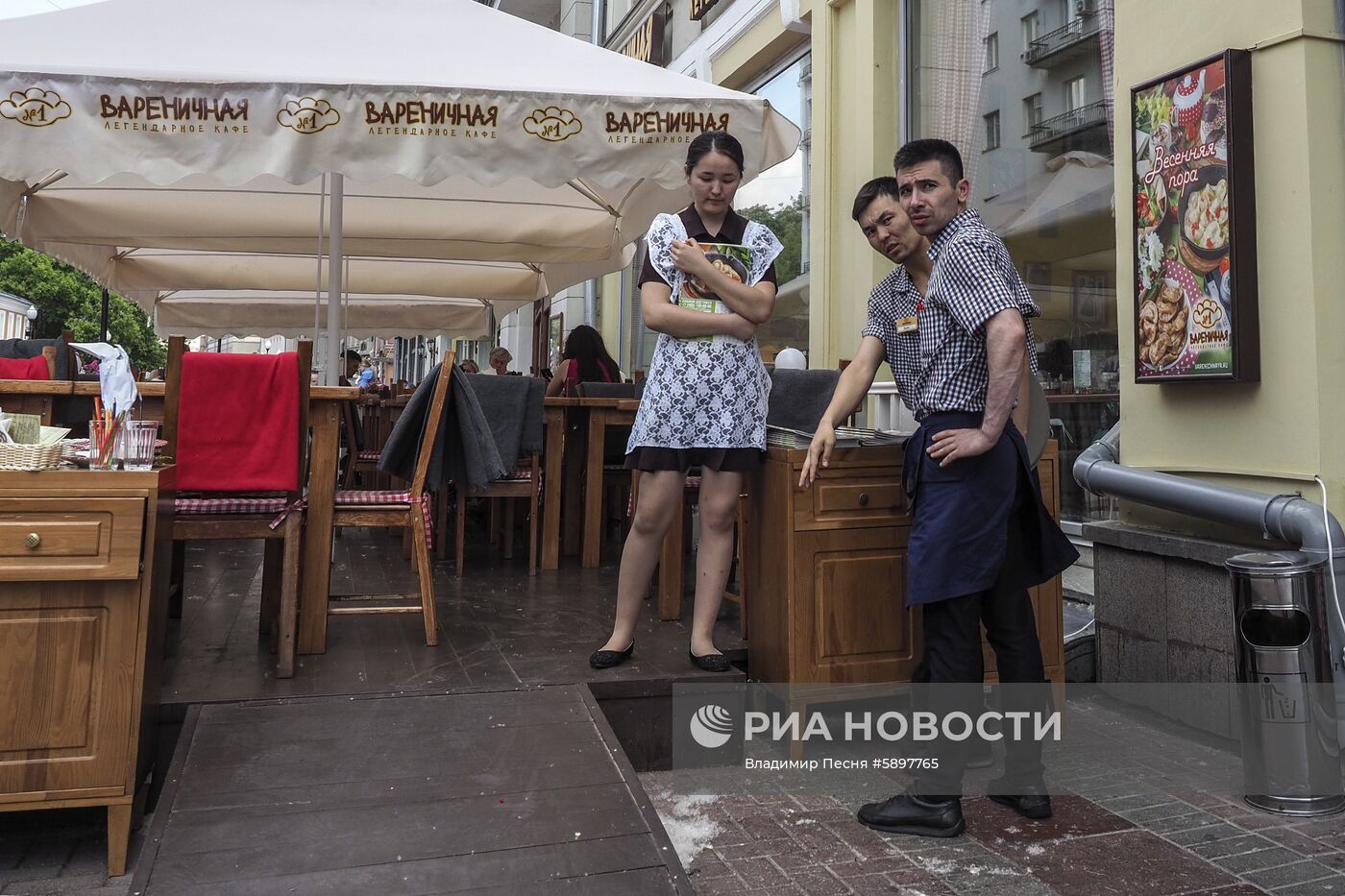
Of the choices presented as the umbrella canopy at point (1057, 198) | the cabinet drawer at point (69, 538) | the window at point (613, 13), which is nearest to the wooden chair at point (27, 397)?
the cabinet drawer at point (69, 538)

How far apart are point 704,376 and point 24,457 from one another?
1.94 m

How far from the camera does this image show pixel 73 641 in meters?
2.47

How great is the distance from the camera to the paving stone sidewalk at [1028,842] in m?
2.45

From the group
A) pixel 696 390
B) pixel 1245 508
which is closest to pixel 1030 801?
pixel 1245 508

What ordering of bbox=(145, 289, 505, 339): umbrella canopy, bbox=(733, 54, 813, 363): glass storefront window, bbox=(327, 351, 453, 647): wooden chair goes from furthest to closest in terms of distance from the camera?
bbox=(145, 289, 505, 339): umbrella canopy → bbox=(733, 54, 813, 363): glass storefront window → bbox=(327, 351, 453, 647): wooden chair

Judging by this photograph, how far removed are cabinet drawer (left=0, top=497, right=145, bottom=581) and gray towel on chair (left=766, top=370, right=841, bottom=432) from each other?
9.13ft

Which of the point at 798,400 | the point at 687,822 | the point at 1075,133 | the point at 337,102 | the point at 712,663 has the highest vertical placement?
the point at 1075,133

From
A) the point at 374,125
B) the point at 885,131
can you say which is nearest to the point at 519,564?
the point at 374,125

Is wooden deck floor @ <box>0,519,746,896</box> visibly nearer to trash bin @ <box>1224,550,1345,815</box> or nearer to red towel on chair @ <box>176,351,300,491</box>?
red towel on chair @ <box>176,351,300,491</box>

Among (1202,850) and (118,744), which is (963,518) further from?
(118,744)

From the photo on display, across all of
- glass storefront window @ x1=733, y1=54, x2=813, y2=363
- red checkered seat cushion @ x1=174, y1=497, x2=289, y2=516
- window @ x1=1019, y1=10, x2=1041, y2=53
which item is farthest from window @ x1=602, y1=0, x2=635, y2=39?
red checkered seat cushion @ x1=174, y1=497, x2=289, y2=516

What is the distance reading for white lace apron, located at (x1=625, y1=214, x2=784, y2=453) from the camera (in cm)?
330

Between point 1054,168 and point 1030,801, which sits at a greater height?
point 1054,168

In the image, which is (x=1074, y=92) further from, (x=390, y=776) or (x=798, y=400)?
(x=390, y=776)
